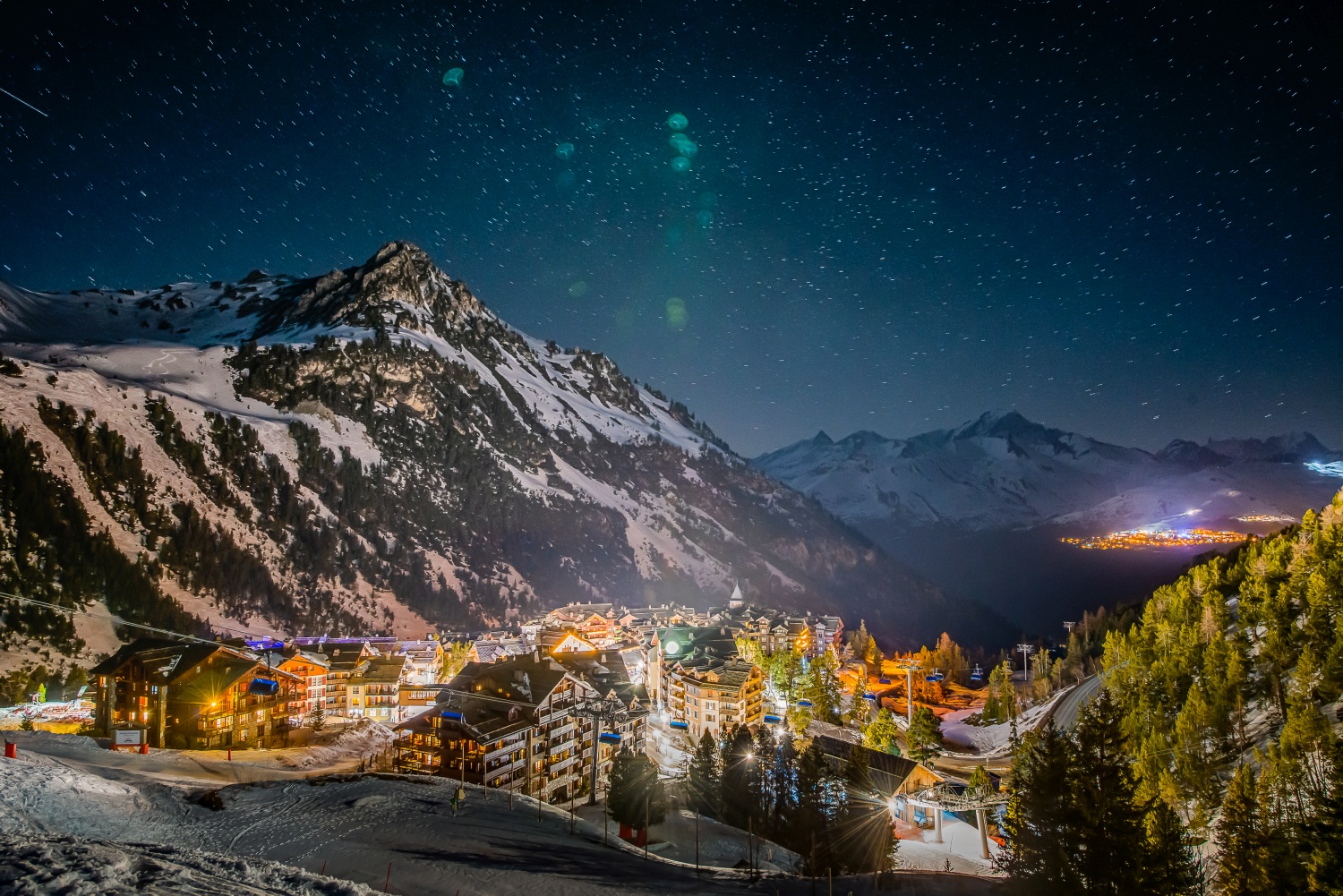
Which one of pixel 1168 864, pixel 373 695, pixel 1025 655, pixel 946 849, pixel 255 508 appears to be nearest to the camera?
pixel 1168 864

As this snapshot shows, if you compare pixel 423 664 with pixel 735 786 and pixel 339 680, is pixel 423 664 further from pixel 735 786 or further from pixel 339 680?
pixel 735 786

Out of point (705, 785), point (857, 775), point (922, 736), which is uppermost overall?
point (922, 736)

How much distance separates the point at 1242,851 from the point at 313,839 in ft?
119

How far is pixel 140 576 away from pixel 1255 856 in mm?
130569

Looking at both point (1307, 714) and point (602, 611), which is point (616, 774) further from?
point (602, 611)

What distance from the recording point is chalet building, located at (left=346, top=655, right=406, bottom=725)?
227ft

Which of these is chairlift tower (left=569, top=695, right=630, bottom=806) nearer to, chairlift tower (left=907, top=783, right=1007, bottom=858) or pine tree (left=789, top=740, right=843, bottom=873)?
pine tree (left=789, top=740, right=843, bottom=873)

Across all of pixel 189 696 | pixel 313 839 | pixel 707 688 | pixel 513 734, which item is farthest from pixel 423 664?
pixel 313 839

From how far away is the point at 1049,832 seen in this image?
24.6 meters

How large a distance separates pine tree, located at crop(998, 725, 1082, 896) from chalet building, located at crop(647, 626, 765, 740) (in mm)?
41754

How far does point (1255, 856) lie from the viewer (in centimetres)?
2503

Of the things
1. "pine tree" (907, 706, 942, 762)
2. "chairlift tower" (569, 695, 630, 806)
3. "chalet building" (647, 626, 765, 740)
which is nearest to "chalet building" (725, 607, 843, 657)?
"chalet building" (647, 626, 765, 740)

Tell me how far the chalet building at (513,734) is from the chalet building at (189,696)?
12599 millimetres

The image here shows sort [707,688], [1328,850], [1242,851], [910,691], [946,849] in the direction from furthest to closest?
[910,691] → [707,688] → [946,849] → [1242,851] → [1328,850]
